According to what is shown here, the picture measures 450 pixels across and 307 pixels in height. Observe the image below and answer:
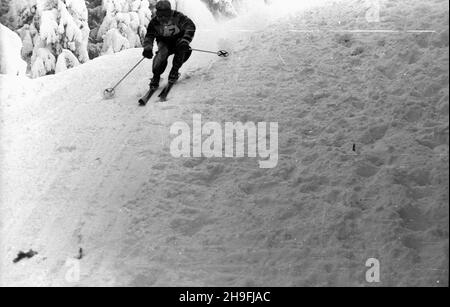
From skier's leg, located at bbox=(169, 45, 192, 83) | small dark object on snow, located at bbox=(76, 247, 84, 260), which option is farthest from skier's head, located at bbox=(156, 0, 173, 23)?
small dark object on snow, located at bbox=(76, 247, 84, 260)

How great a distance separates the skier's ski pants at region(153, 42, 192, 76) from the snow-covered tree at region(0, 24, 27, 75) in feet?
9.79

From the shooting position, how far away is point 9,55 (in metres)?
8.16

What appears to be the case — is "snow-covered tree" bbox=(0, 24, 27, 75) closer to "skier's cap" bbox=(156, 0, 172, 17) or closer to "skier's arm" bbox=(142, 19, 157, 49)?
"skier's arm" bbox=(142, 19, 157, 49)

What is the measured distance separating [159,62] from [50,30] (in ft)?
16.0

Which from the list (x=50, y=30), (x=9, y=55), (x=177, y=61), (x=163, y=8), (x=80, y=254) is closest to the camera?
(x=80, y=254)

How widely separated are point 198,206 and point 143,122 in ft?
6.08

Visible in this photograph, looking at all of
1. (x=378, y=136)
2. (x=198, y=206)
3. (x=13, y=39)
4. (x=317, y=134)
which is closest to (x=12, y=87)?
(x=13, y=39)

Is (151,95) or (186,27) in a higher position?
(186,27)

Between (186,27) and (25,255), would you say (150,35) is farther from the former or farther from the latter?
(25,255)

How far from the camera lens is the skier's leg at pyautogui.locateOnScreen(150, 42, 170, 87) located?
22.0ft

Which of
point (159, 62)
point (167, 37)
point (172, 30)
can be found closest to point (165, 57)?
point (159, 62)

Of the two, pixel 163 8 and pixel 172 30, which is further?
pixel 172 30

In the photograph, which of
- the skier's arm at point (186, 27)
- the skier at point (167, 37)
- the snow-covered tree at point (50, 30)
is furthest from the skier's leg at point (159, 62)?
the snow-covered tree at point (50, 30)

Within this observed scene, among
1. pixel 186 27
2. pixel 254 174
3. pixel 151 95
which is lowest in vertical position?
pixel 254 174
